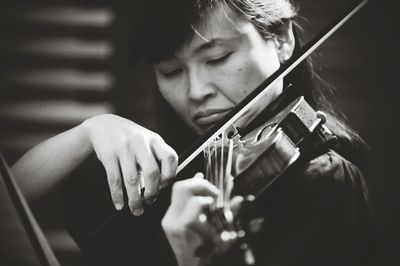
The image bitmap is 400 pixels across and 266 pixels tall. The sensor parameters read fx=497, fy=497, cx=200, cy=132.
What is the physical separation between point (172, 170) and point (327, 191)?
0.20 m

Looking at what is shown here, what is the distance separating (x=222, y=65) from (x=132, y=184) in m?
0.31

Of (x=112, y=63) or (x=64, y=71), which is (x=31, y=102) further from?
(x=112, y=63)

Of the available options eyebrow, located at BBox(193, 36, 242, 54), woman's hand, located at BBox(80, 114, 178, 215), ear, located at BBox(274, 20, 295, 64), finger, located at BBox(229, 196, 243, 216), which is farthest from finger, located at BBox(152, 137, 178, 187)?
ear, located at BBox(274, 20, 295, 64)

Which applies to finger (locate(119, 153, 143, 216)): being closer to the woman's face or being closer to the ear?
the woman's face

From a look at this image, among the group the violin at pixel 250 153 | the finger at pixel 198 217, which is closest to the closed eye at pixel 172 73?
the violin at pixel 250 153

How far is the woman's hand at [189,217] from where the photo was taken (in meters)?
0.54

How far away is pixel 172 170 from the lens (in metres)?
0.64

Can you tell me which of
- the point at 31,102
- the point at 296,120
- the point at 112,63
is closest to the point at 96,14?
the point at 112,63

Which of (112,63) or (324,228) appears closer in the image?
(324,228)

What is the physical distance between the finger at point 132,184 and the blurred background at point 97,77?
80 centimetres

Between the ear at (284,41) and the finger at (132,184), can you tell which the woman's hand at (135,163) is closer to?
the finger at (132,184)

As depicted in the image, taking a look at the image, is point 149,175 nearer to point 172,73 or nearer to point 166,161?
point 166,161

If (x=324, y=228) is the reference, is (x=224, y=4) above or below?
above

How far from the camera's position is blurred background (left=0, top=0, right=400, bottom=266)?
1429 millimetres
